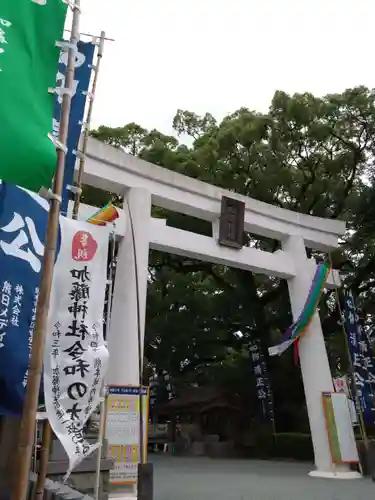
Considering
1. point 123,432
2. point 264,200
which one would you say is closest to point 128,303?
point 123,432

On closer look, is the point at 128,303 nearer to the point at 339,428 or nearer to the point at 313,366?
the point at 313,366

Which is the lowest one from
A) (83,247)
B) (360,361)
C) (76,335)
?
(76,335)

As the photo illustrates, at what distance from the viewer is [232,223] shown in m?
10.5

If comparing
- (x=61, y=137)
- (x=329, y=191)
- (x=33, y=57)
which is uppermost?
(x=329, y=191)

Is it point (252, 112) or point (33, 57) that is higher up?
point (252, 112)

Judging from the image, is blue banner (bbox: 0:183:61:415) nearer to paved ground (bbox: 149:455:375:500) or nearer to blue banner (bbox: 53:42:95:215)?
blue banner (bbox: 53:42:95:215)

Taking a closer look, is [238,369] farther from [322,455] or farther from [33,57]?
[33,57]

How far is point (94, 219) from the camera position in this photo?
580 centimetres

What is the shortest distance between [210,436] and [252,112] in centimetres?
1185

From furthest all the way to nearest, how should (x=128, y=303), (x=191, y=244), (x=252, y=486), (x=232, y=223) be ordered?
1. (x=232, y=223)
2. (x=191, y=244)
3. (x=252, y=486)
4. (x=128, y=303)

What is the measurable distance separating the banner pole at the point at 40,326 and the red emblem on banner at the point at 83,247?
762 mm

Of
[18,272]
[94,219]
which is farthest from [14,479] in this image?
[94,219]

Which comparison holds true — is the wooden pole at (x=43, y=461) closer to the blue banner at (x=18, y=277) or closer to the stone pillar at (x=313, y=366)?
the blue banner at (x=18, y=277)

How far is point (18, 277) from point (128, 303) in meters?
4.84
